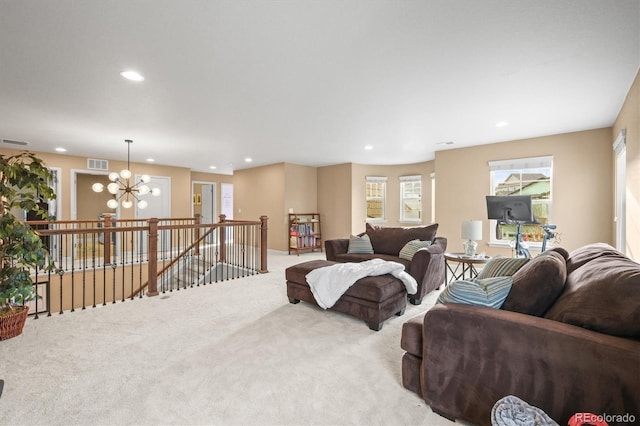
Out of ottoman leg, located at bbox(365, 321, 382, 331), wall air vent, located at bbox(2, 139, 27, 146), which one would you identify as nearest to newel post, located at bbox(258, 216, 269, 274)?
ottoman leg, located at bbox(365, 321, 382, 331)

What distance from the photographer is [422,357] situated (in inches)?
71.2

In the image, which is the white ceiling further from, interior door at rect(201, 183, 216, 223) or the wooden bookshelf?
interior door at rect(201, 183, 216, 223)

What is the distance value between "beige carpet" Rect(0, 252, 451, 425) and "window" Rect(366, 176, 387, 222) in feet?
17.3

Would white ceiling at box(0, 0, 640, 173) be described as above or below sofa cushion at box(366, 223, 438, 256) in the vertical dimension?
above

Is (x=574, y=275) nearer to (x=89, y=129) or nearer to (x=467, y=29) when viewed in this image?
(x=467, y=29)

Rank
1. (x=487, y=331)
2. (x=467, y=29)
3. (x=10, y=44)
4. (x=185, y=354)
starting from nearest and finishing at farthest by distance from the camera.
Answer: (x=487, y=331) < (x=467, y=29) < (x=10, y=44) < (x=185, y=354)

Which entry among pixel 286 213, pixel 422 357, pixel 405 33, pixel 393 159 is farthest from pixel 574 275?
pixel 286 213

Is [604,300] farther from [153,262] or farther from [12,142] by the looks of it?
[12,142]

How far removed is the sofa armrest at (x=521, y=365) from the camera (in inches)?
47.8

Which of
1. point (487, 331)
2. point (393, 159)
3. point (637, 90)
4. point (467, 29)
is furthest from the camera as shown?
point (393, 159)

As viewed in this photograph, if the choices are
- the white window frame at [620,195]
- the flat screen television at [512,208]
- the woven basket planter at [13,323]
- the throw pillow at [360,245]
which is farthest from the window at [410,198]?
the woven basket planter at [13,323]

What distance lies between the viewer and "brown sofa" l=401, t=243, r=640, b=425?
4.04ft

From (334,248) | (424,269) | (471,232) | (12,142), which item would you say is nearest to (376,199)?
(334,248)

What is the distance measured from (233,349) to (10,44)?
2.87m
